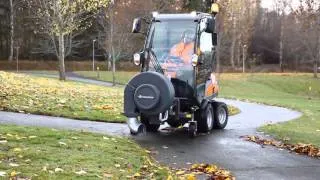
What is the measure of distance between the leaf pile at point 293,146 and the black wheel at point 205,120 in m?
1.12

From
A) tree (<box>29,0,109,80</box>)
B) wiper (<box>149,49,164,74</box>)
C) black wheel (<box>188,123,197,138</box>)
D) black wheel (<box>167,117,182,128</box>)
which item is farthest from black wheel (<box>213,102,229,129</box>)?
tree (<box>29,0,109,80</box>)

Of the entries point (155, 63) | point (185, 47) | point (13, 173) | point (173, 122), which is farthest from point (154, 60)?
point (13, 173)

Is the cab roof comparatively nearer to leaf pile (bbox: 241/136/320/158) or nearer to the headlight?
the headlight

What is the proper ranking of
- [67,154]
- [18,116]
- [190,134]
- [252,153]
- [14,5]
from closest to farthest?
[67,154]
[252,153]
[190,134]
[18,116]
[14,5]

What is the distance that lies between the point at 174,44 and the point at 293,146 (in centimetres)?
401

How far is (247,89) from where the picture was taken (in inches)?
2121

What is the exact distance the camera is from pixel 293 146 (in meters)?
13.5

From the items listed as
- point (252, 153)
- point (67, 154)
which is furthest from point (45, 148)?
point (252, 153)

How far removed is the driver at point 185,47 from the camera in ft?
48.3

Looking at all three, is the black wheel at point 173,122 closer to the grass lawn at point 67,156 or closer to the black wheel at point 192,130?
the black wheel at point 192,130

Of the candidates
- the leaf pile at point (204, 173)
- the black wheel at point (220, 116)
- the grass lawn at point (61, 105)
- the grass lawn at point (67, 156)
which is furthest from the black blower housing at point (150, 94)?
the grass lawn at point (61, 105)

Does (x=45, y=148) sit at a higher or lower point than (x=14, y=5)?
lower

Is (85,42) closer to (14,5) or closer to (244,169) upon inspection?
(14,5)

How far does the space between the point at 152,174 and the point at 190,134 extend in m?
5.59
